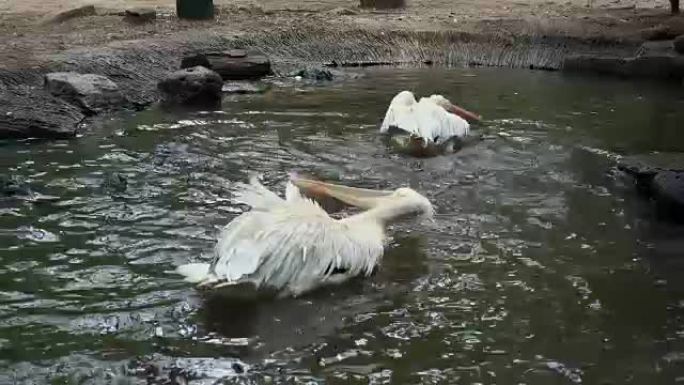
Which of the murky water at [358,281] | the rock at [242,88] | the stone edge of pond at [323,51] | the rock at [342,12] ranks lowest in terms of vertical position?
the murky water at [358,281]

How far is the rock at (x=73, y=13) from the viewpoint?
1102cm

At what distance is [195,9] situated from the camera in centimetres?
1108

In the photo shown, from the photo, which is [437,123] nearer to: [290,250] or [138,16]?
[290,250]

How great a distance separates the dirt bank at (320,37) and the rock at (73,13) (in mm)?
133

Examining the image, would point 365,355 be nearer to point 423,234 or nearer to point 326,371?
point 326,371

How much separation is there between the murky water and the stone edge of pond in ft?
5.36

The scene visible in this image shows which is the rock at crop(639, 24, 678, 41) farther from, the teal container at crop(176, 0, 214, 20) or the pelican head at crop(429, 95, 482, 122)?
the teal container at crop(176, 0, 214, 20)

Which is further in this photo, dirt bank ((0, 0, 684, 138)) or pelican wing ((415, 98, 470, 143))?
dirt bank ((0, 0, 684, 138))

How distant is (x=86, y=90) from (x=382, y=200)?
3.51 meters

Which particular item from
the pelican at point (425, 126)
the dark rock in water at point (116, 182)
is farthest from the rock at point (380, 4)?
the dark rock in water at point (116, 182)

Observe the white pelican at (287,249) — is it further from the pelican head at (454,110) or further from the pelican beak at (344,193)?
the pelican head at (454,110)

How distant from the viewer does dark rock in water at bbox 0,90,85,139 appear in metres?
5.91

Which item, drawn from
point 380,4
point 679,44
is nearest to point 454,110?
point 679,44

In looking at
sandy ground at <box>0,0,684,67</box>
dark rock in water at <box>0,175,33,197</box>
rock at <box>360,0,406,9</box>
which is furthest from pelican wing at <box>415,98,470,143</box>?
rock at <box>360,0,406,9</box>
